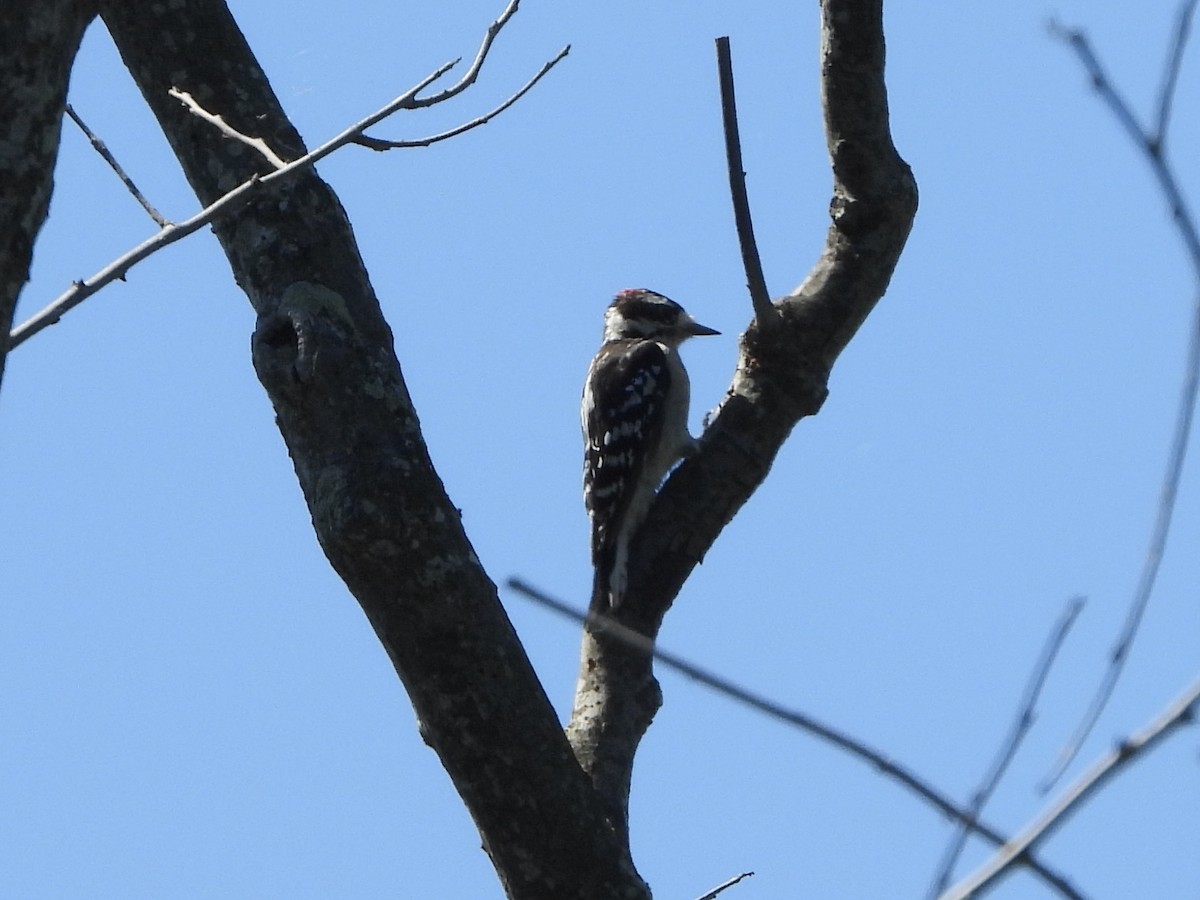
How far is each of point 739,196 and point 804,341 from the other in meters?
0.57

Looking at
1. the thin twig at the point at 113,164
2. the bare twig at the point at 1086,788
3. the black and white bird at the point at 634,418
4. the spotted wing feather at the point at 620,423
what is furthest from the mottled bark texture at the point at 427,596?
the spotted wing feather at the point at 620,423

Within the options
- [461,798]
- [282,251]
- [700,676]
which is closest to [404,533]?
[461,798]

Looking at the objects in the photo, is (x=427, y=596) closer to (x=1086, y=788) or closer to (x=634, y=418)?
(x=1086, y=788)

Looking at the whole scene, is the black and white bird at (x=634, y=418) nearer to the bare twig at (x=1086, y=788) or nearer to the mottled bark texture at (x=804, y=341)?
the mottled bark texture at (x=804, y=341)

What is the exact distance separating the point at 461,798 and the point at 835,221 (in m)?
1.97

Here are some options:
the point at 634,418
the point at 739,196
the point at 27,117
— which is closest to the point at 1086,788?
the point at 27,117

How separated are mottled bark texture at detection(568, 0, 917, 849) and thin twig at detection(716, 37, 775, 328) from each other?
0.11 metres

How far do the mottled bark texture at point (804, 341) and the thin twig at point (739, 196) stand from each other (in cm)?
11

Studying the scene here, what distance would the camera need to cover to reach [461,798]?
10.0ft

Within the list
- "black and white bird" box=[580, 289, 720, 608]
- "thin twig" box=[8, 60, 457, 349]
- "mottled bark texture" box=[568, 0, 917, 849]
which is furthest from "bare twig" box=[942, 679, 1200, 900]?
"black and white bird" box=[580, 289, 720, 608]

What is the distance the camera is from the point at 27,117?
1.83 metres

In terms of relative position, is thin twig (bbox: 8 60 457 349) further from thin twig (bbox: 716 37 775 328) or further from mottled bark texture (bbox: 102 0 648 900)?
thin twig (bbox: 716 37 775 328)

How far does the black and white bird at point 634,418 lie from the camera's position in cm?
659

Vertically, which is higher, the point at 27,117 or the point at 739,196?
the point at 739,196
